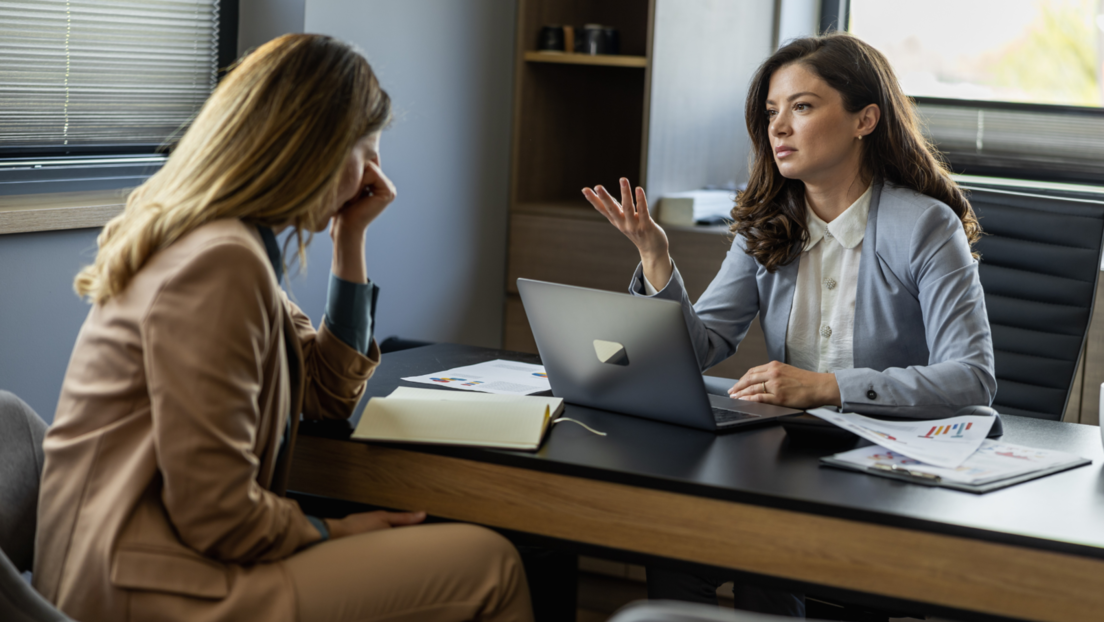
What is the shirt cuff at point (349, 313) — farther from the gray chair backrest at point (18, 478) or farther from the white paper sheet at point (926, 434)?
the white paper sheet at point (926, 434)

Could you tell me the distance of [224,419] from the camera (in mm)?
1201

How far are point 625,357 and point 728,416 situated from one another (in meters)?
0.19

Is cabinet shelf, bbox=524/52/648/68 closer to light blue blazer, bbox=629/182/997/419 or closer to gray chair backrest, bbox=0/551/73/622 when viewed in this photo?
light blue blazer, bbox=629/182/997/419

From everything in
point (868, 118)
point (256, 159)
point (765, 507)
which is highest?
point (868, 118)

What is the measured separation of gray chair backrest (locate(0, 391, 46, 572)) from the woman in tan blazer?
0.09m

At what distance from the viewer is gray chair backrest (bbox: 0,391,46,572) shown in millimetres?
1357

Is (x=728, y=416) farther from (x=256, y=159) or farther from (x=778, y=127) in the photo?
(x=256, y=159)

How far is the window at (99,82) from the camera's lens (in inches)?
80.5

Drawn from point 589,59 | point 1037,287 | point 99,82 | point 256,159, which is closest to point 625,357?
point 256,159

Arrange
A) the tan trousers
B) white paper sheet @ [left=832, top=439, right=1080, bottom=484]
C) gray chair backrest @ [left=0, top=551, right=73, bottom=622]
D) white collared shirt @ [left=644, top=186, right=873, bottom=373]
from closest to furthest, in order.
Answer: gray chair backrest @ [left=0, top=551, right=73, bottom=622]
the tan trousers
white paper sheet @ [left=832, top=439, right=1080, bottom=484]
white collared shirt @ [left=644, top=186, right=873, bottom=373]

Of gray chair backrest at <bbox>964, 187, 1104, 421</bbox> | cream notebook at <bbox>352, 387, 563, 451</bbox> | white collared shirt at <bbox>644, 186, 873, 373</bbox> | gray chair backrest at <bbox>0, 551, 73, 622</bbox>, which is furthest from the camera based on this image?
gray chair backrest at <bbox>964, 187, 1104, 421</bbox>

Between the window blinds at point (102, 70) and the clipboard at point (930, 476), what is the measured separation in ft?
5.29

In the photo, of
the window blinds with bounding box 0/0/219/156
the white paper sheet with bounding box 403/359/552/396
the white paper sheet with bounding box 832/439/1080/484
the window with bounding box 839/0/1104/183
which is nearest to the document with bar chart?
the white paper sheet with bounding box 832/439/1080/484

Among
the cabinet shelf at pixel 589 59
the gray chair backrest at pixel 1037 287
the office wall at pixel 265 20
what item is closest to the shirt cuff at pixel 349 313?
the office wall at pixel 265 20
